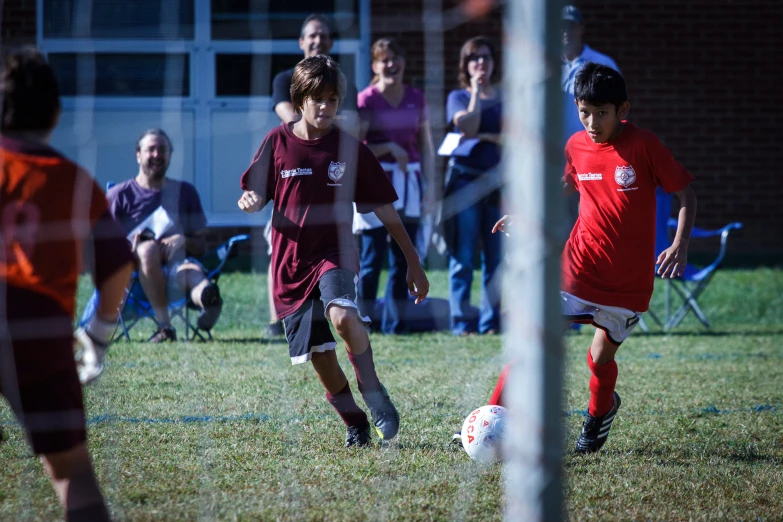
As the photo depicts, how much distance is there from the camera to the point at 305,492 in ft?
10.1

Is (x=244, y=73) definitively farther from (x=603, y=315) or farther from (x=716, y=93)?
(x=603, y=315)

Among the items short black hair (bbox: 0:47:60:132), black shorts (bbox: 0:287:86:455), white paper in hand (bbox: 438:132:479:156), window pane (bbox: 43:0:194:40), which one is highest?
window pane (bbox: 43:0:194:40)

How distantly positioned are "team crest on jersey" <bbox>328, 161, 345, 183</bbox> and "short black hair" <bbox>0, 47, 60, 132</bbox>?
1476 millimetres

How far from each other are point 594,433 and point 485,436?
53 centimetres

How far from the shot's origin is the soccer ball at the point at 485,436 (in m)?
3.43

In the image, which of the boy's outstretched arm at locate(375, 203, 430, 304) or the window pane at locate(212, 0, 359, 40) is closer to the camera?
the boy's outstretched arm at locate(375, 203, 430, 304)

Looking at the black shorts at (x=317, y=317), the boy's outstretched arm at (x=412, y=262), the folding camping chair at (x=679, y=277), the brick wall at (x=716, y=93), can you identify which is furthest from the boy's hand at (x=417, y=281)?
the brick wall at (x=716, y=93)

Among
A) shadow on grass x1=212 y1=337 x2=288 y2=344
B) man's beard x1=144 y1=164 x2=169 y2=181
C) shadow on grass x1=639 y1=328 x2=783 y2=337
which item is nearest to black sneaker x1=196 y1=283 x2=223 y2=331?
shadow on grass x1=212 y1=337 x2=288 y2=344

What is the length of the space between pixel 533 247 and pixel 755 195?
9048 mm

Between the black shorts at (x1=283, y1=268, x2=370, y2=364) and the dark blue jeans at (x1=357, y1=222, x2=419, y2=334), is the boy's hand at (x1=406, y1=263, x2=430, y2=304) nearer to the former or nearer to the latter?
the black shorts at (x1=283, y1=268, x2=370, y2=364)

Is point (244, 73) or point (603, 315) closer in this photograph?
point (603, 315)

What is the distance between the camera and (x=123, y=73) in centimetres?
937

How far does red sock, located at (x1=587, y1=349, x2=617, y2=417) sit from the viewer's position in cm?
368

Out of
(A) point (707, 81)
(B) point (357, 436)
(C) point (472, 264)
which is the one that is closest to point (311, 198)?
(B) point (357, 436)
